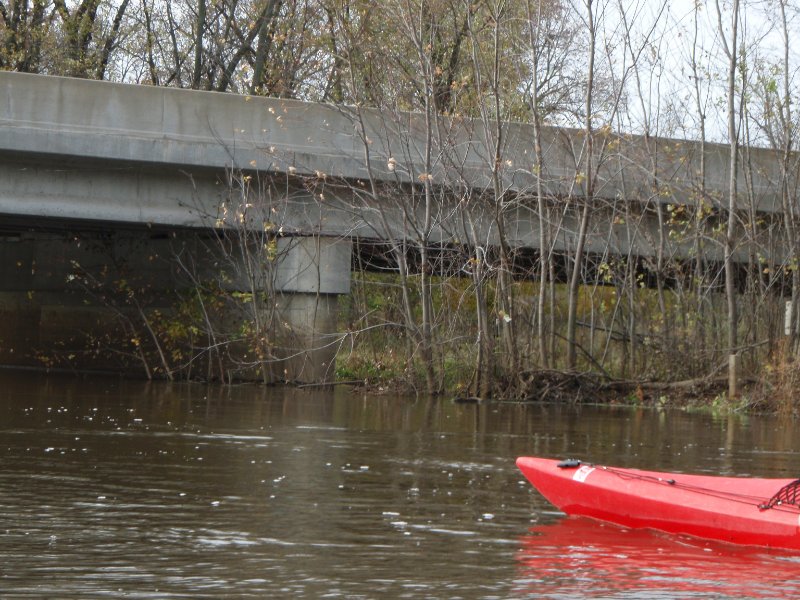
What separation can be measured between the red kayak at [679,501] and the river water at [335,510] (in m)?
0.10

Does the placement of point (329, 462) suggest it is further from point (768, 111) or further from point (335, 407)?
point (768, 111)

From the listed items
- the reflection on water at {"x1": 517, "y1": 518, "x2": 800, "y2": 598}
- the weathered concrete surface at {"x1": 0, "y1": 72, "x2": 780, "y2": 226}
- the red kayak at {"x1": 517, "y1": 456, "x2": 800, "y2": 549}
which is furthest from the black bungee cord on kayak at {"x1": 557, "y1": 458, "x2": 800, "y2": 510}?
the weathered concrete surface at {"x1": 0, "y1": 72, "x2": 780, "y2": 226}

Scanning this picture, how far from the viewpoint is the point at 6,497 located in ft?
26.9

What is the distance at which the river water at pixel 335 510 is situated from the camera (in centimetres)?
624

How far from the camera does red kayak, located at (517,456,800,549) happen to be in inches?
299

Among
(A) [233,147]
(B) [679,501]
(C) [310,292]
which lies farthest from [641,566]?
(A) [233,147]

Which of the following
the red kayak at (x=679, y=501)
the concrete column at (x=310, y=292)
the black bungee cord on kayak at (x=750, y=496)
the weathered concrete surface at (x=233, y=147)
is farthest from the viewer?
the concrete column at (x=310, y=292)

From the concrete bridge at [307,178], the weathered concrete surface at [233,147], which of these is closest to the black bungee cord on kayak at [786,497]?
the concrete bridge at [307,178]

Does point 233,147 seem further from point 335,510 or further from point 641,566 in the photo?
point 641,566

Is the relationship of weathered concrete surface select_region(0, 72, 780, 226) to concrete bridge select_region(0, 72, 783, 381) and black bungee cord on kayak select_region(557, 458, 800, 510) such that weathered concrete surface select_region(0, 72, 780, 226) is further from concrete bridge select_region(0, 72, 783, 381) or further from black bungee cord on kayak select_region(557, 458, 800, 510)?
black bungee cord on kayak select_region(557, 458, 800, 510)

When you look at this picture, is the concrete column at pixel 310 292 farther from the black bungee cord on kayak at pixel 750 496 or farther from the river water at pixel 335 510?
the black bungee cord on kayak at pixel 750 496

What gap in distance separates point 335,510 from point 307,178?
11.3 metres

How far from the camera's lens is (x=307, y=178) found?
19.1 metres

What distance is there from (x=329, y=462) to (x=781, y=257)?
11.7m
